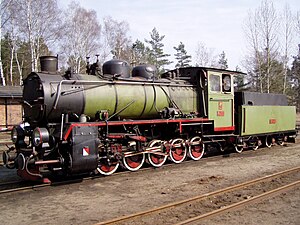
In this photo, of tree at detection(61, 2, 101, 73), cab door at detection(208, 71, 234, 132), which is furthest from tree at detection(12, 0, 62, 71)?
cab door at detection(208, 71, 234, 132)

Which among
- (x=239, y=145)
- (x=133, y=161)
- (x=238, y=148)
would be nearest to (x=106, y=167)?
(x=133, y=161)

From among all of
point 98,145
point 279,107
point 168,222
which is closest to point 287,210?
point 168,222

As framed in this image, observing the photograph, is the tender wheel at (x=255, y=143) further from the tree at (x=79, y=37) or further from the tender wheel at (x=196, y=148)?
the tree at (x=79, y=37)

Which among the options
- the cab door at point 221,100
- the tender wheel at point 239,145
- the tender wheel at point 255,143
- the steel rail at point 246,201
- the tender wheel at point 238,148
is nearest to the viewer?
the steel rail at point 246,201

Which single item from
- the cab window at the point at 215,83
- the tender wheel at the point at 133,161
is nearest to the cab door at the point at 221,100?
the cab window at the point at 215,83

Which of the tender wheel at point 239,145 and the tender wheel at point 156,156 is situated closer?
the tender wheel at point 156,156

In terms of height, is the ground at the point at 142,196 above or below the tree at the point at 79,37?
below

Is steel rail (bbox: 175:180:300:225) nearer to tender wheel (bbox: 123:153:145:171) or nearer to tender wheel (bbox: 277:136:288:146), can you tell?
tender wheel (bbox: 123:153:145:171)

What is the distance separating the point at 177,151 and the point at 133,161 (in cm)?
191

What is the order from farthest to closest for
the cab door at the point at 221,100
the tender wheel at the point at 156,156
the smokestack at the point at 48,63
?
the cab door at the point at 221,100 → the tender wheel at the point at 156,156 → the smokestack at the point at 48,63

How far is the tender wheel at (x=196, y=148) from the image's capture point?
1142 cm

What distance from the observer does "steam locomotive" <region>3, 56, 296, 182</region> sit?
8.02 metres

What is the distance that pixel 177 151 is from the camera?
11.2 m

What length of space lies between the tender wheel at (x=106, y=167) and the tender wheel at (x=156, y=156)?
129 centimetres
